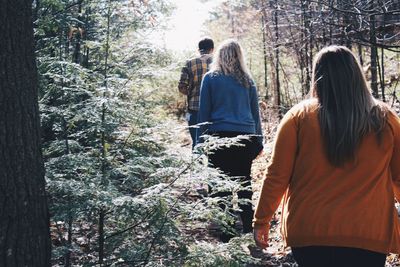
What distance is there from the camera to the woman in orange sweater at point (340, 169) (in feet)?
8.70

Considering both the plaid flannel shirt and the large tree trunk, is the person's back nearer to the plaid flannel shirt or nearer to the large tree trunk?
the large tree trunk

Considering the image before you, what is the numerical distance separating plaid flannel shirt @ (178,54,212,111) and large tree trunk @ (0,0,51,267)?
14.6ft

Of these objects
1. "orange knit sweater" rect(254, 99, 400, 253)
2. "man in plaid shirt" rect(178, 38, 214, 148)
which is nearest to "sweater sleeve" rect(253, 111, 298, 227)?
"orange knit sweater" rect(254, 99, 400, 253)

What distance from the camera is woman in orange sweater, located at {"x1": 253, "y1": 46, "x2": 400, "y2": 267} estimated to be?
265 centimetres

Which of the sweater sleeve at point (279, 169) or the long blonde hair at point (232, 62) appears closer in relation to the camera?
the sweater sleeve at point (279, 169)

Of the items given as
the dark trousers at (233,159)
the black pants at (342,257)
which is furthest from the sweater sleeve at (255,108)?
the black pants at (342,257)

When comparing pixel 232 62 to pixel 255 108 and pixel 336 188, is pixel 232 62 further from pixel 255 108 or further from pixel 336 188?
pixel 336 188

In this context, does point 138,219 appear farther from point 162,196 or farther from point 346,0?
point 346,0

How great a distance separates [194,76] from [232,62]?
188 cm

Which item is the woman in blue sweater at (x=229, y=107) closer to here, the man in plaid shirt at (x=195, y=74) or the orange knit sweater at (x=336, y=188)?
the man in plaid shirt at (x=195, y=74)

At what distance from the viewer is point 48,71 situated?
3.94 meters

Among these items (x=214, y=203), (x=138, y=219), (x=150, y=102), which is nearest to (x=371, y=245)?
(x=214, y=203)

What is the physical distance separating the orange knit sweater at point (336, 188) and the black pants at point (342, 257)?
0.11 feet

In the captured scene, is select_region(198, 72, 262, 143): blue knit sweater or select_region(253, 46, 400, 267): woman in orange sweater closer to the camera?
select_region(253, 46, 400, 267): woman in orange sweater
